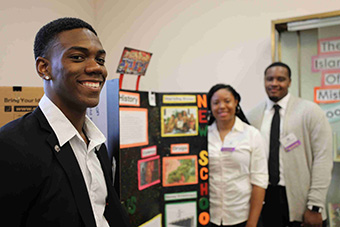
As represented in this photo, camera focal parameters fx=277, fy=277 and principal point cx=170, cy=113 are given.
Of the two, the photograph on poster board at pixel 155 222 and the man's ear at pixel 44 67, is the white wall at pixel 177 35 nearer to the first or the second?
the photograph on poster board at pixel 155 222

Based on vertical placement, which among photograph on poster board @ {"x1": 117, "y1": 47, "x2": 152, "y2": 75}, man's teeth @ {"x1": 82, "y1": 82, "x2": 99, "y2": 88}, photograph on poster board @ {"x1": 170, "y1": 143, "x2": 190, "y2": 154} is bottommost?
photograph on poster board @ {"x1": 170, "y1": 143, "x2": 190, "y2": 154}

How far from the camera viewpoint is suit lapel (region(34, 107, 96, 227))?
34.1 inches

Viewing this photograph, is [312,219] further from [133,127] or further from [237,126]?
[133,127]

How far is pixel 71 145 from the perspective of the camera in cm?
98

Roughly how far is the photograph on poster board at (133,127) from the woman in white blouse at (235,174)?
612 millimetres

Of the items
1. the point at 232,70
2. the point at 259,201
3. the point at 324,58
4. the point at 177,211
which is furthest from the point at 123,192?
the point at 324,58

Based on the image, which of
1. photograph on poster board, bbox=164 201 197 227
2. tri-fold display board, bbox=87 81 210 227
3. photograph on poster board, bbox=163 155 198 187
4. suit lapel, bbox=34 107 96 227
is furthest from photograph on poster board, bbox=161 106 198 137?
suit lapel, bbox=34 107 96 227

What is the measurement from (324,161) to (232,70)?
129 cm

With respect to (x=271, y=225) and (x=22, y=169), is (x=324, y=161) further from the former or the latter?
(x=22, y=169)

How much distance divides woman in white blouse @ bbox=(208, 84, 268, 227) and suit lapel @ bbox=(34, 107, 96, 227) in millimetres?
1284

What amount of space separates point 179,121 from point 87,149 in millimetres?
986

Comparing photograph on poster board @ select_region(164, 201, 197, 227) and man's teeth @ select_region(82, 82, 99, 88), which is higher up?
man's teeth @ select_region(82, 82, 99, 88)

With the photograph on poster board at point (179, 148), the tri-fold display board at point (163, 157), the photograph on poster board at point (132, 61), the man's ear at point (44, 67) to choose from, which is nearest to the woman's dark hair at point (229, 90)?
the tri-fold display board at point (163, 157)

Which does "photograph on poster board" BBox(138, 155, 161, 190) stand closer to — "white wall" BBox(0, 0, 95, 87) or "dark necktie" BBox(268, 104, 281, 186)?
"dark necktie" BBox(268, 104, 281, 186)
